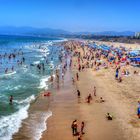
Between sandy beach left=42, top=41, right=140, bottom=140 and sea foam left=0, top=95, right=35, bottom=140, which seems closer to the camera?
sea foam left=0, top=95, right=35, bottom=140

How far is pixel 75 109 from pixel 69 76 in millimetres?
16912

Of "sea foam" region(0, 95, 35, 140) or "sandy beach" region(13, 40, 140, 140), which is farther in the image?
"sandy beach" region(13, 40, 140, 140)

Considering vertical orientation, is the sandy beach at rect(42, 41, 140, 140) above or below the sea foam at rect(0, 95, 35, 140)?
above

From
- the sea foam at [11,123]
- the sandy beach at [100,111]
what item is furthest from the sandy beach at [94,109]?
the sea foam at [11,123]

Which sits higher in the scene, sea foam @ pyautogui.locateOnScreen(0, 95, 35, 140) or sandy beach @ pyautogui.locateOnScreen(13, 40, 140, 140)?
sandy beach @ pyautogui.locateOnScreen(13, 40, 140, 140)

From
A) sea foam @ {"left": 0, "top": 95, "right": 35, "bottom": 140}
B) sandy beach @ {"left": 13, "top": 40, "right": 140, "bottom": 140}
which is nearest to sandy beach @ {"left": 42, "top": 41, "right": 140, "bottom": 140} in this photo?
sandy beach @ {"left": 13, "top": 40, "right": 140, "bottom": 140}

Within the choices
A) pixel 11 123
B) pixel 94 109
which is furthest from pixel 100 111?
pixel 11 123

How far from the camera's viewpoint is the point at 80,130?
19672mm

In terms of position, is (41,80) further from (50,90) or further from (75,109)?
(75,109)

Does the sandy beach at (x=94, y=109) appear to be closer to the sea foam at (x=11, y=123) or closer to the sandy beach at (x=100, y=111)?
the sandy beach at (x=100, y=111)

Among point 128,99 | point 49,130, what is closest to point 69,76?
point 128,99

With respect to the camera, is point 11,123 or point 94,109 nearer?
point 11,123

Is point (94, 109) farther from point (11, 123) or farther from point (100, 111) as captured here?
point (11, 123)

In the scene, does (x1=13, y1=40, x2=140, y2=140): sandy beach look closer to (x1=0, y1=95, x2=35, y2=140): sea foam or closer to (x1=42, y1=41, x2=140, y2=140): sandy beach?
(x1=42, y1=41, x2=140, y2=140): sandy beach
